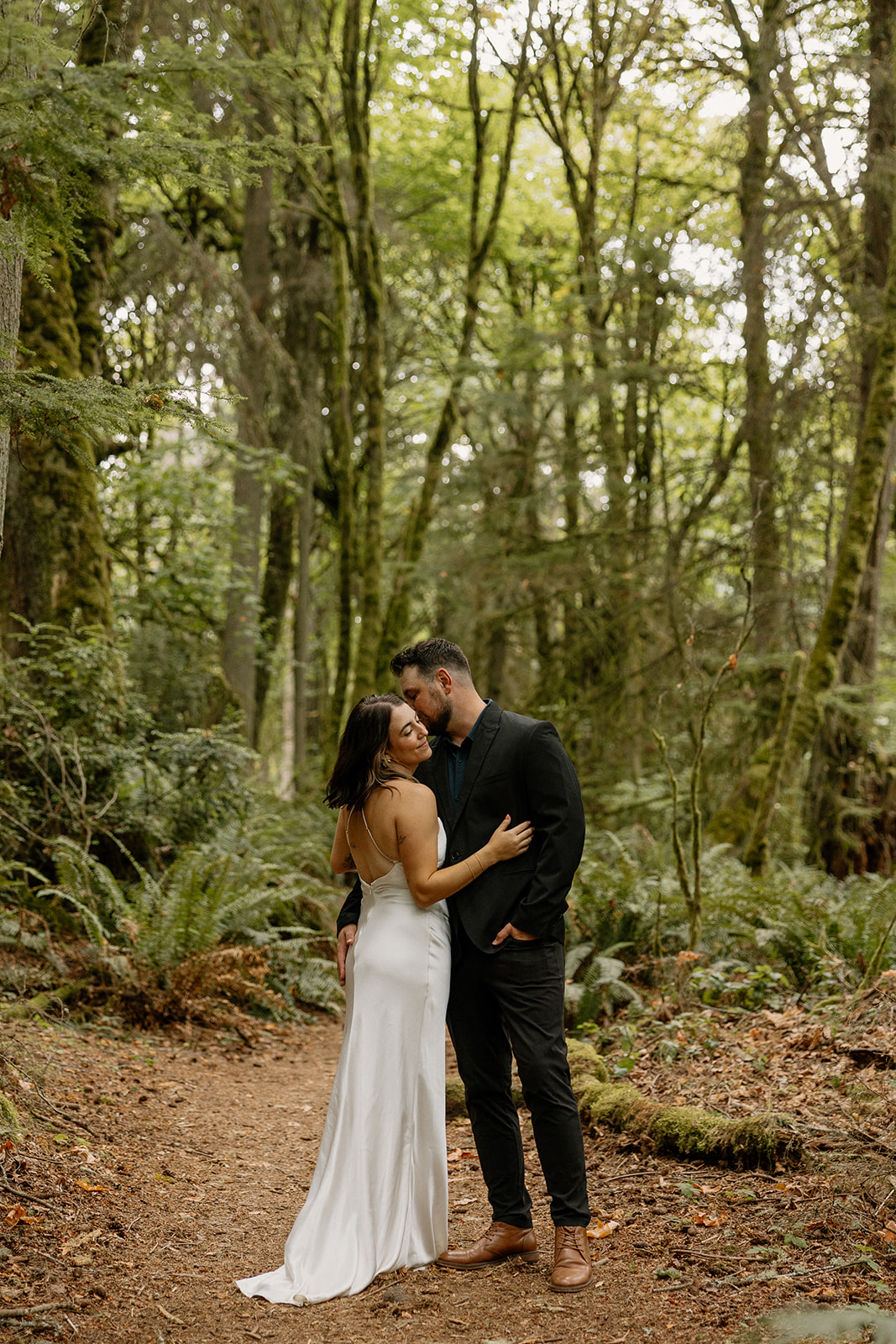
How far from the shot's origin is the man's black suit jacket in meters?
3.81

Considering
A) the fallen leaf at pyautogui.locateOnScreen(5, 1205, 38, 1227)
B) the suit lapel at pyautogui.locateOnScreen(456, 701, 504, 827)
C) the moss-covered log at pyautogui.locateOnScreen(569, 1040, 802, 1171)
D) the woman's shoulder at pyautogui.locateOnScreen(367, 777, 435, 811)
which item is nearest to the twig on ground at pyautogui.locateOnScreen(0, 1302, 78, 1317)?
the fallen leaf at pyautogui.locateOnScreen(5, 1205, 38, 1227)

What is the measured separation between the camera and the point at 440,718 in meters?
4.14

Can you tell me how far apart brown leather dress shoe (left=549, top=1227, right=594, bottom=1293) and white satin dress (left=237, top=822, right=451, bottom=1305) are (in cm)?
46

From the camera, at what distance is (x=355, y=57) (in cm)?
1227

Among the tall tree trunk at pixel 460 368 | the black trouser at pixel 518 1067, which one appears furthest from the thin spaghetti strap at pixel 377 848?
the tall tree trunk at pixel 460 368

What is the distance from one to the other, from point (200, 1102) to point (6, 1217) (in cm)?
227

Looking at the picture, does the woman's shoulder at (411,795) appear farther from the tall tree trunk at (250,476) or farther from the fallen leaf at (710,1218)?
the tall tree trunk at (250,476)

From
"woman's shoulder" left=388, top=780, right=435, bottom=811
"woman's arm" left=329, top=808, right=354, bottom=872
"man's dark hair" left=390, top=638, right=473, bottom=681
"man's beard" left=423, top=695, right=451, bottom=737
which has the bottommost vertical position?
"woman's arm" left=329, top=808, right=354, bottom=872

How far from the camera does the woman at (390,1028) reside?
12.6ft

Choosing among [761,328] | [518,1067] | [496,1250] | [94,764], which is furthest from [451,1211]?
[761,328]

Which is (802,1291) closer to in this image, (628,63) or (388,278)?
(628,63)

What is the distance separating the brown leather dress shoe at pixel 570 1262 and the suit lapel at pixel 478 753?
151 cm

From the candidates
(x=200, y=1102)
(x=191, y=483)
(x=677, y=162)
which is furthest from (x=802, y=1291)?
(x=677, y=162)

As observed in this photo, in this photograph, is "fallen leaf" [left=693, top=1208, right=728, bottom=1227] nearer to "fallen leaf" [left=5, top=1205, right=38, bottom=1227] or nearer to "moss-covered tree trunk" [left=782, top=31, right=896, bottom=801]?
"fallen leaf" [left=5, top=1205, right=38, bottom=1227]
